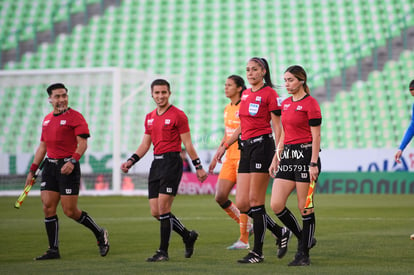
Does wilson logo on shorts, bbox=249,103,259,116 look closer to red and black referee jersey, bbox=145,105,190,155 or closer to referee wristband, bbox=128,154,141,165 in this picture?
red and black referee jersey, bbox=145,105,190,155

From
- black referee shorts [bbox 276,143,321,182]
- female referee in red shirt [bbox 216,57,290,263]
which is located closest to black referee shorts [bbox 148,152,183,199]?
female referee in red shirt [bbox 216,57,290,263]

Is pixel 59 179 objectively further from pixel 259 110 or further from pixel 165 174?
pixel 259 110

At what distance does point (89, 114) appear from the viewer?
92.3 ft

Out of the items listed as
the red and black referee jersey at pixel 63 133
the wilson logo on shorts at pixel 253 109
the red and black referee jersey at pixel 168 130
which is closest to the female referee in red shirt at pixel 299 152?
the wilson logo on shorts at pixel 253 109

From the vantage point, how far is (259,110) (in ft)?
28.8

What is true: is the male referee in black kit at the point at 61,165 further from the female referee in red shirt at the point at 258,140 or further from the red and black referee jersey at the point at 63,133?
the female referee in red shirt at the point at 258,140

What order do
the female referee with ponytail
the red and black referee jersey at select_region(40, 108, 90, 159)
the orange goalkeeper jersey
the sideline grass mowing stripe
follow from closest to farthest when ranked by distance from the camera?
the sideline grass mowing stripe
the red and black referee jersey at select_region(40, 108, 90, 159)
the female referee with ponytail
the orange goalkeeper jersey

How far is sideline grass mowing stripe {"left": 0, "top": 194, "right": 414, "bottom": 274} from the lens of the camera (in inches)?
317

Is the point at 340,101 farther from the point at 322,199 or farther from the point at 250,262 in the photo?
the point at 250,262

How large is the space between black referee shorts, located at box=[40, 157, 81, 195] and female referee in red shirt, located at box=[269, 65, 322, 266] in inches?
101

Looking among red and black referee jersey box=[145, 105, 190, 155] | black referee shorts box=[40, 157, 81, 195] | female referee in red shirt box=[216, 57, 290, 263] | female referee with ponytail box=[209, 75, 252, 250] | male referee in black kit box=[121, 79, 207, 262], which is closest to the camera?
female referee in red shirt box=[216, 57, 290, 263]

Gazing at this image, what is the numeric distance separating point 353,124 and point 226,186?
61.1 feet

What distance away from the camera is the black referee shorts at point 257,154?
870 cm

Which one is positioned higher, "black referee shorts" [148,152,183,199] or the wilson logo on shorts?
the wilson logo on shorts
